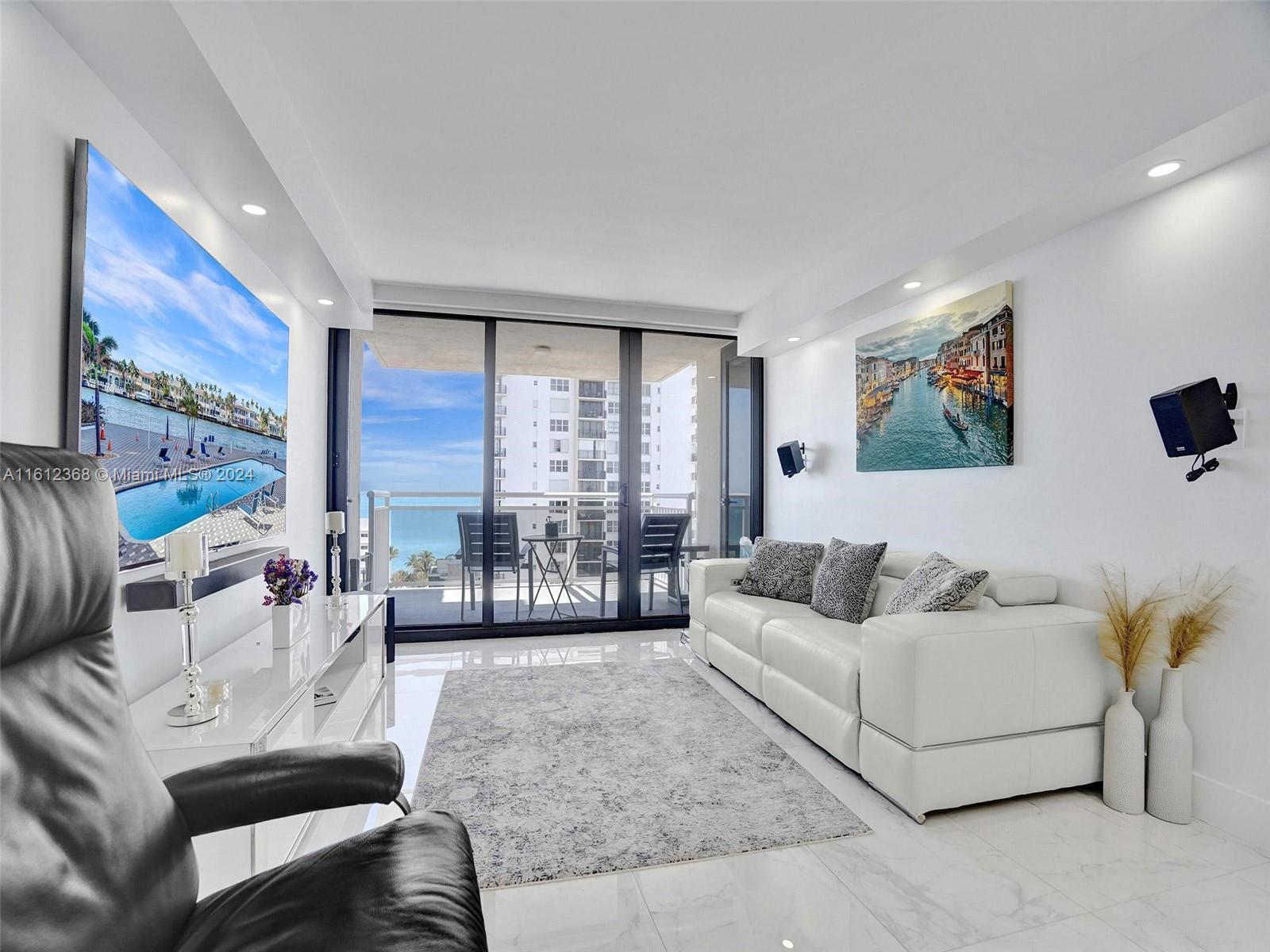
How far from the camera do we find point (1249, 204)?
7.22 ft

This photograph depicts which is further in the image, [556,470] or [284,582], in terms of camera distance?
[556,470]

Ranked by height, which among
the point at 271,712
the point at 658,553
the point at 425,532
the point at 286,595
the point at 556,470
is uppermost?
the point at 556,470

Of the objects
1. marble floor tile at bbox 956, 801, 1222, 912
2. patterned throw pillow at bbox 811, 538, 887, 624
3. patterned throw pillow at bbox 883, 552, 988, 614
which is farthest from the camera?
patterned throw pillow at bbox 811, 538, 887, 624

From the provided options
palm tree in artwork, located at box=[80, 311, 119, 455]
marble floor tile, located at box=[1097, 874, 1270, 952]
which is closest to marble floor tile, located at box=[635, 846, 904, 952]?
marble floor tile, located at box=[1097, 874, 1270, 952]

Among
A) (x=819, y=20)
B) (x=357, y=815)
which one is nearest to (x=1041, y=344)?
(x=819, y=20)

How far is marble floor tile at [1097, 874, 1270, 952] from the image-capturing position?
1665 millimetres

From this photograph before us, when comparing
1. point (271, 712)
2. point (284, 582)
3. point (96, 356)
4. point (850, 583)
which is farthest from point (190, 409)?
point (850, 583)

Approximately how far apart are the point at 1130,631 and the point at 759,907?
5.63 ft

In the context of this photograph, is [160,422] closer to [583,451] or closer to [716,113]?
[716,113]

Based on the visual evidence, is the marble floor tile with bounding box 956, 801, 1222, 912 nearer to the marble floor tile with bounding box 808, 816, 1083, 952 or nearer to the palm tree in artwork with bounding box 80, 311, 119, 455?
the marble floor tile with bounding box 808, 816, 1083, 952

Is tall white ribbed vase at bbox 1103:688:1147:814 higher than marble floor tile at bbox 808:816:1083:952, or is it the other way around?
tall white ribbed vase at bbox 1103:688:1147:814

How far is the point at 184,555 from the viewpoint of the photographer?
179cm

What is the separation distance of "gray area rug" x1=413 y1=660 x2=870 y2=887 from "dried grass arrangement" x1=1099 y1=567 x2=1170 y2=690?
116 centimetres

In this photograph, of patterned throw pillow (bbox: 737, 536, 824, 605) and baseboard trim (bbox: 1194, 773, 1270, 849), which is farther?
patterned throw pillow (bbox: 737, 536, 824, 605)
